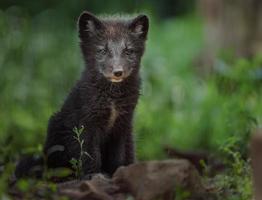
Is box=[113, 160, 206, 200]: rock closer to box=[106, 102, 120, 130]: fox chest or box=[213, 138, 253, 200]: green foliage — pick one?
box=[213, 138, 253, 200]: green foliage

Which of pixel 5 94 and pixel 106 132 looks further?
pixel 5 94

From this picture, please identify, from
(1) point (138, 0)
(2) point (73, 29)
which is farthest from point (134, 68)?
(1) point (138, 0)

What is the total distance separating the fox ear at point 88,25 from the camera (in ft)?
26.2

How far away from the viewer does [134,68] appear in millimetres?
8023

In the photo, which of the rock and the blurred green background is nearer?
the rock

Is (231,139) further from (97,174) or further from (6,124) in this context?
(6,124)

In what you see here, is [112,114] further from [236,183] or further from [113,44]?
[236,183]

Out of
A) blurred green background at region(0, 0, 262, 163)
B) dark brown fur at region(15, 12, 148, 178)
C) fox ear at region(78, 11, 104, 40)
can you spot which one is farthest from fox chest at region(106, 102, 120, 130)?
blurred green background at region(0, 0, 262, 163)

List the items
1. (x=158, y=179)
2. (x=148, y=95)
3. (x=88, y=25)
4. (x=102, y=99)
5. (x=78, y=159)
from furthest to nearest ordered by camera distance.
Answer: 1. (x=148, y=95)
2. (x=88, y=25)
3. (x=102, y=99)
4. (x=78, y=159)
5. (x=158, y=179)

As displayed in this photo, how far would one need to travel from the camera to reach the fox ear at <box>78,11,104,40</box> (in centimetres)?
799

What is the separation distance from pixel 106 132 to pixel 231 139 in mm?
1065

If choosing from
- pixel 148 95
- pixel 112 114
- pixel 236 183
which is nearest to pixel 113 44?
pixel 112 114

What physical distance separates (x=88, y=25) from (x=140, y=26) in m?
0.44

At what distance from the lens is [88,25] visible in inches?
317
